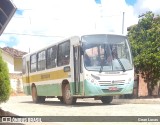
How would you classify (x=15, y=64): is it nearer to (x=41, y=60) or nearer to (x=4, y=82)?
(x=41, y=60)

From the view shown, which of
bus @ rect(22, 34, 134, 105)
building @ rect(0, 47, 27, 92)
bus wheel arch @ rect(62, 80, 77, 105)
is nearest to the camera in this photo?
bus @ rect(22, 34, 134, 105)

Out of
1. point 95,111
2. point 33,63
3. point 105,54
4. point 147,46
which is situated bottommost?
point 95,111

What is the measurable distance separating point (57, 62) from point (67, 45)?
1.31m

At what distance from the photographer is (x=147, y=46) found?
22.9 meters

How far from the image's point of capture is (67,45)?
1739 cm

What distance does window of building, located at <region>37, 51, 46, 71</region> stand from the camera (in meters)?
20.3

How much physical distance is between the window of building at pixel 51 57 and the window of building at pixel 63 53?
21.4 inches

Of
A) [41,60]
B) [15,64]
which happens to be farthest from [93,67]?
[15,64]

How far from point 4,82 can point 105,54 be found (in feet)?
23.5

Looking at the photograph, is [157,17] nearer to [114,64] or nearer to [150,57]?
[150,57]

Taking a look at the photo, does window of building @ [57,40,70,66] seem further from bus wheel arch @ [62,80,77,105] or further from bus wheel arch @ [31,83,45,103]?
bus wheel arch @ [31,83,45,103]

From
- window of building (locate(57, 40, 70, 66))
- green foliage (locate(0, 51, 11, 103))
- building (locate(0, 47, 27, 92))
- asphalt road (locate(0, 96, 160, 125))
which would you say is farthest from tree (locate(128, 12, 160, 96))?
building (locate(0, 47, 27, 92))

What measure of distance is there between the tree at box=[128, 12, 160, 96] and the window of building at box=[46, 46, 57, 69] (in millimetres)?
A: 6087

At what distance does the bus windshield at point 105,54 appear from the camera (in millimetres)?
16000
